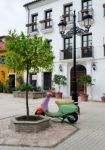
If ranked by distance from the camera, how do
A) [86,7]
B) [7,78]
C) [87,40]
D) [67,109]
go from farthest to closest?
[7,78]
[86,7]
[87,40]
[67,109]

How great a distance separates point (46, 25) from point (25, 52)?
55.5 feet

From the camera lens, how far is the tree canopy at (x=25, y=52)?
10.5 meters

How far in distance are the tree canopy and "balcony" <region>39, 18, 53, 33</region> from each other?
15853mm

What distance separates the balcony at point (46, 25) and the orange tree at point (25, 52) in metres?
15.9

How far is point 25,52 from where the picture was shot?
10.5 metres

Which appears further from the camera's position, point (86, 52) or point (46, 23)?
point (46, 23)

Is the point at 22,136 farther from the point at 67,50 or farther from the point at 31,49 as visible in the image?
the point at 67,50

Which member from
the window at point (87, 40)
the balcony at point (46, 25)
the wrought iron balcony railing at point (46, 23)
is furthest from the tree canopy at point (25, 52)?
the wrought iron balcony railing at point (46, 23)

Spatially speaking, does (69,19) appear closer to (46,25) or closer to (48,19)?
(48,19)

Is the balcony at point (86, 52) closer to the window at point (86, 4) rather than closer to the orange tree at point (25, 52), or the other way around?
the window at point (86, 4)

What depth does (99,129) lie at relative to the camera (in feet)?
34.8

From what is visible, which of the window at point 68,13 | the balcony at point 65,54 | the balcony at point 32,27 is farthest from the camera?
the balcony at point 32,27

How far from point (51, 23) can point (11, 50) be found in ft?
54.2

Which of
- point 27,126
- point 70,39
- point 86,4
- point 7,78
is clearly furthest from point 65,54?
point 27,126
